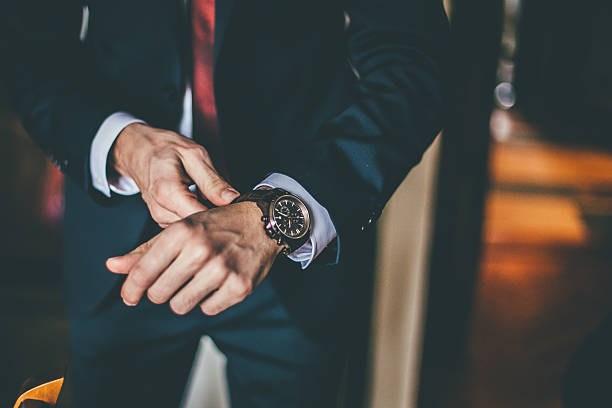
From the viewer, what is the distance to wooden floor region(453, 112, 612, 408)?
2.41m

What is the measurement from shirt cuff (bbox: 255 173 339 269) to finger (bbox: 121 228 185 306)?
0.17 meters

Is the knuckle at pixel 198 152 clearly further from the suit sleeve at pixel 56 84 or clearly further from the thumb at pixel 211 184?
the suit sleeve at pixel 56 84

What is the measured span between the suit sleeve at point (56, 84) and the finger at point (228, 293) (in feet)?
1.14

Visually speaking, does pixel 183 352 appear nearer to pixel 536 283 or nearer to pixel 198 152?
pixel 198 152

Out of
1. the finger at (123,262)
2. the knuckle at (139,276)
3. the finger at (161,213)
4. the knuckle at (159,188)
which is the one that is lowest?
the knuckle at (139,276)

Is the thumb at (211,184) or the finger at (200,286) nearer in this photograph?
the finger at (200,286)

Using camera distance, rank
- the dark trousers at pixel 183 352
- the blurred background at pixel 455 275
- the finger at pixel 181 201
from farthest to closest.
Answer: the blurred background at pixel 455 275
the dark trousers at pixel 183 352
the finger at pixel 181 201

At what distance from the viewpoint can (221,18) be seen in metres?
0.74

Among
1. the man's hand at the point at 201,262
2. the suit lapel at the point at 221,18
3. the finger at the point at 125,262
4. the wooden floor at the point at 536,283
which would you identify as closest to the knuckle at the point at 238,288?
the man's hand at the point at 201,262

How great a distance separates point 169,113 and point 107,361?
465 mm

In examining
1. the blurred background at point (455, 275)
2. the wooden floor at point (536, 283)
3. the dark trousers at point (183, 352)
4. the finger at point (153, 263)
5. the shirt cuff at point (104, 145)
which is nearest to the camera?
the finger at point (153, 263)

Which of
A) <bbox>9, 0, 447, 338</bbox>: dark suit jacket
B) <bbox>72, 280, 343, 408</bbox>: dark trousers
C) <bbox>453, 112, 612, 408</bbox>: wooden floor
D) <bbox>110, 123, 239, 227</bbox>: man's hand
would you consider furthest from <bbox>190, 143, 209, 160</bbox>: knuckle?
<bbox>453, 112, 612, 408</bbox>: wooden floor

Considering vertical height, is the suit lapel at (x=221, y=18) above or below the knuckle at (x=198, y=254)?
above

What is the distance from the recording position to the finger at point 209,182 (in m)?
0.62
